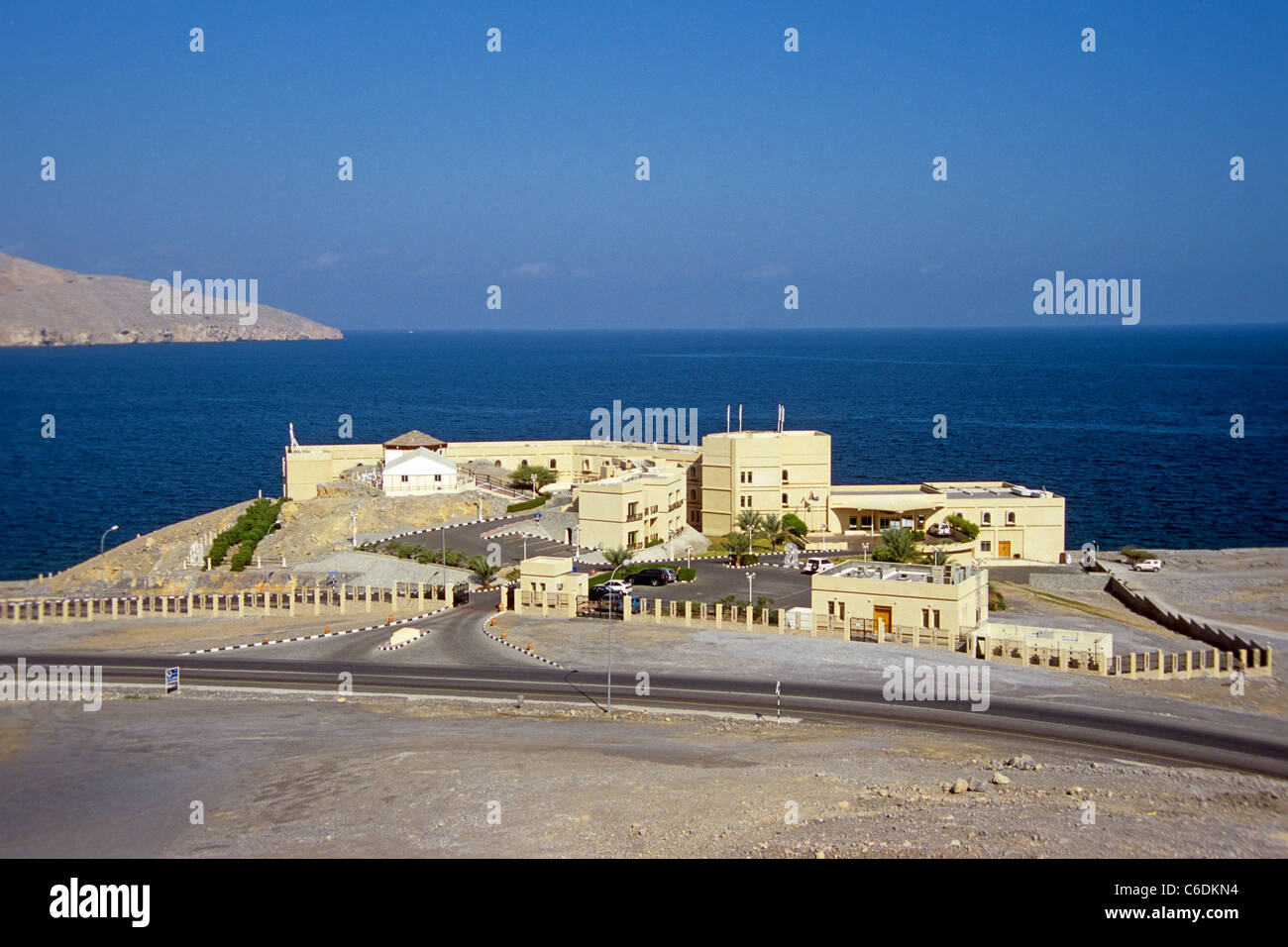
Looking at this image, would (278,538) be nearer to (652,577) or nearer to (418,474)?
(418,474)

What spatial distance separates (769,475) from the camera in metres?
75.9

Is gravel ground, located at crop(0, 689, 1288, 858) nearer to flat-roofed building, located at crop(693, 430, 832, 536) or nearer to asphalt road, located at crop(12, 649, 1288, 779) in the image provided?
asphalt road, located at crop(12, 649, 1288, 779)

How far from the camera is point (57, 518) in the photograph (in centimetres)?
9838

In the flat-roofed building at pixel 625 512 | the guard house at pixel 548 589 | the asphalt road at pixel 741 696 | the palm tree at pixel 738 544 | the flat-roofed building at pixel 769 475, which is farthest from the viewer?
the flat-roofed building at pixel 769 475

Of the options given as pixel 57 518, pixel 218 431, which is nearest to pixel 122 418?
pixel 218 431

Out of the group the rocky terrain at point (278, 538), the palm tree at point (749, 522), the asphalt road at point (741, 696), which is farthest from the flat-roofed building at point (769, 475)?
the asphalt road at point (741, 696)

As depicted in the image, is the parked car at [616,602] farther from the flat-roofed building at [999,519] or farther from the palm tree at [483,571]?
the flat-roofed building at [999,519]

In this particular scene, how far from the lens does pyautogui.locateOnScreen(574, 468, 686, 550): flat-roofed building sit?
223ft

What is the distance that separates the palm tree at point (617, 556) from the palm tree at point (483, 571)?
604 cm

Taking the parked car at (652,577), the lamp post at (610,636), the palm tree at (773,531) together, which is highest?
the palm tree at (773,531)

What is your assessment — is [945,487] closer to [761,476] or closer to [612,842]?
[761,476]

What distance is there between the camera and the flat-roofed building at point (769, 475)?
75938 mm

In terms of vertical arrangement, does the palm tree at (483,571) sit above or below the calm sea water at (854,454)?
below
